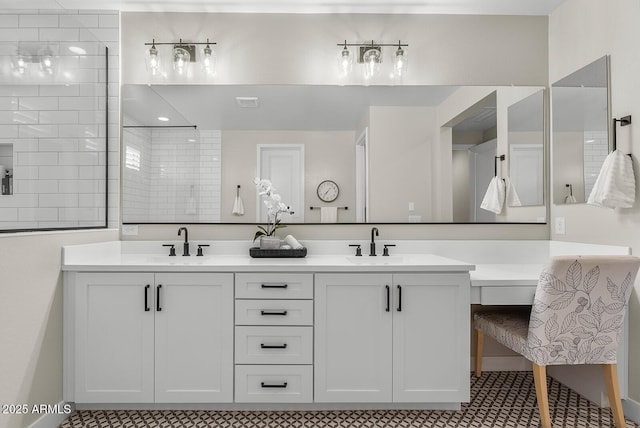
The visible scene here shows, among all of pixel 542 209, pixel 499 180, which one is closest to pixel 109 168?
pixel 499 180

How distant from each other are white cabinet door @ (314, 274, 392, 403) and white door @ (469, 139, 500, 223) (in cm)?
102

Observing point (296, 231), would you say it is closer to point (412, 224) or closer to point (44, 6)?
Answer: point (412, 224)

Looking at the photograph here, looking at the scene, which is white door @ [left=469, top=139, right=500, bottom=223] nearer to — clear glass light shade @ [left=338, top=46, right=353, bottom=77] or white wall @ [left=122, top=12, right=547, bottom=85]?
white wall @ [left=122, top=12, right=547, bottom=85]

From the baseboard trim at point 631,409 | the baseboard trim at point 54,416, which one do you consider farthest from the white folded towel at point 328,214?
the baseboard trim at point 631,409

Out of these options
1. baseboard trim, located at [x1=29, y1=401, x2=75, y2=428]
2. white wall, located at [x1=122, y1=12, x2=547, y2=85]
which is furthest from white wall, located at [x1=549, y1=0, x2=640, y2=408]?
baseboard trim, located at [x1=29, y1=401, x2=75, y2=428]

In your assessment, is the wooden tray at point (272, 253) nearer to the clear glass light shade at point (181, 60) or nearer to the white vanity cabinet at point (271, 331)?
the white vanity cabinet at point (271, 331)

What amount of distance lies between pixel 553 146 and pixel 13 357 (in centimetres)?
319

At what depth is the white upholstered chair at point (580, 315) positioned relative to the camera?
1.88 m

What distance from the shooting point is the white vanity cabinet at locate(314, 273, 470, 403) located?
2141mm

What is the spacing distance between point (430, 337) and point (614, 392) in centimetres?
91

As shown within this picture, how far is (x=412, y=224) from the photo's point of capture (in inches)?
109

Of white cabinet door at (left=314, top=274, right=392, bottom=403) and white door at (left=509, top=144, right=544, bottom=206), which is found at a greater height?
white door at (left=509, top=144, right=544, bottom=206)

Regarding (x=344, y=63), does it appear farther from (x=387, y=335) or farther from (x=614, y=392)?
(x=614, y=392)

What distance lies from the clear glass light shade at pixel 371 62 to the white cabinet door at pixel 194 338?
5.31 feet
